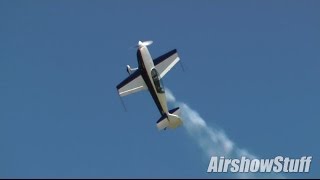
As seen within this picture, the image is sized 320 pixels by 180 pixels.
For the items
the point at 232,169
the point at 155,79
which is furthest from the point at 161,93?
the point at 232,169

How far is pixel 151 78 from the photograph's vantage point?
96.8 m

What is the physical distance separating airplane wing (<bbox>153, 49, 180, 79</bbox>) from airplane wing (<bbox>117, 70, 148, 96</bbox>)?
4.12 m

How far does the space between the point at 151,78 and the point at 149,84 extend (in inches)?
47.3

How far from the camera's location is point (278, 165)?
74438 mm

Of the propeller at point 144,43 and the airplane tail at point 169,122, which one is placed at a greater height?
the propeller at point 144,43

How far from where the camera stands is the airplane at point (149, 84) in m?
95.9

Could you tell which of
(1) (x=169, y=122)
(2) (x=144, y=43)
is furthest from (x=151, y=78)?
(1) (x=169, y=122)

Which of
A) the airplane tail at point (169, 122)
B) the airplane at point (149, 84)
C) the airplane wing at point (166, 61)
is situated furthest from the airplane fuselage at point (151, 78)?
the airplane wing at point (166, 61)

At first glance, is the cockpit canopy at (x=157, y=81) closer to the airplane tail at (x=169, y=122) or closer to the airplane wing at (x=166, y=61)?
the airplane wing at (x=166, y=61)

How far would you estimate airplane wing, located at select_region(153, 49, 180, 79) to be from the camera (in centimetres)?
10181

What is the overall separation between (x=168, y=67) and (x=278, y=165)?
32730mm

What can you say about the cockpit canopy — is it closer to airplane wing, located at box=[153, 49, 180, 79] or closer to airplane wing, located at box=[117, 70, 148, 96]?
airplane wing, located at box=[117, 70, 148, 96]

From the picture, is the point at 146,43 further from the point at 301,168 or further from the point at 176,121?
the point at 301,168

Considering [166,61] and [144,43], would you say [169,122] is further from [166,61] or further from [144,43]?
[144,43]
